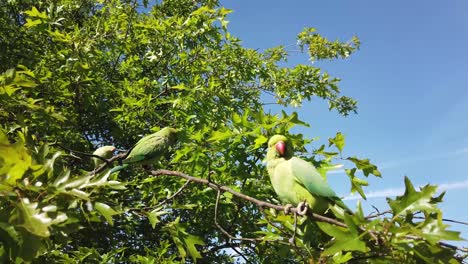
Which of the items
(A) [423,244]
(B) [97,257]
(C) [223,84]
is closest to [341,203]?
(A) [423,244]

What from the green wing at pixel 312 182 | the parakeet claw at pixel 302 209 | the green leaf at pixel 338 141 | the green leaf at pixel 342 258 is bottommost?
the green leaf at pixel 342 258

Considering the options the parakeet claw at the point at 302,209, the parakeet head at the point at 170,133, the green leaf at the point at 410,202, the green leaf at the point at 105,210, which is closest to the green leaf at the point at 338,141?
the parakeet claw at the point at 302,209

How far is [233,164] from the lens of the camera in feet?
15.0

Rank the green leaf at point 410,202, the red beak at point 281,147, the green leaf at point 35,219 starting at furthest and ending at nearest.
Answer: the red beak at point 281,147
the green leaf at point 410,202
the green leaf at point 35,219

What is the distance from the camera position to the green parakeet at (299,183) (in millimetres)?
2602

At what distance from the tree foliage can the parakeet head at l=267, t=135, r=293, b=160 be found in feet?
1.29

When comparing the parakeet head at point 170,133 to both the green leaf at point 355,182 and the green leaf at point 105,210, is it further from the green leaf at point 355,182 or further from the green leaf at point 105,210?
the green leaf at point 105,210

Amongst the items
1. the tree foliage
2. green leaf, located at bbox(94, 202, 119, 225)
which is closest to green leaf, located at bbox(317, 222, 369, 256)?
the tree foliage

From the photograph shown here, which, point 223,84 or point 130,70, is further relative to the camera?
point 223,84

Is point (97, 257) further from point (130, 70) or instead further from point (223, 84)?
point (223, 84)

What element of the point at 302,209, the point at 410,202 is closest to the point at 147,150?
the point at 302,209

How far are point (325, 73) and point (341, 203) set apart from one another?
22.2ft

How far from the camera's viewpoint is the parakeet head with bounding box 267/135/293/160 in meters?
3.02

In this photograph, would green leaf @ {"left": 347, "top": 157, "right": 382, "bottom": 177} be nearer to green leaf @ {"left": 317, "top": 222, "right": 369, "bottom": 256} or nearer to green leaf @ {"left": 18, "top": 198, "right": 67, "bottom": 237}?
green leaf @ {"left": 317, "top": 222, "right": 369, "bottom": 256}
